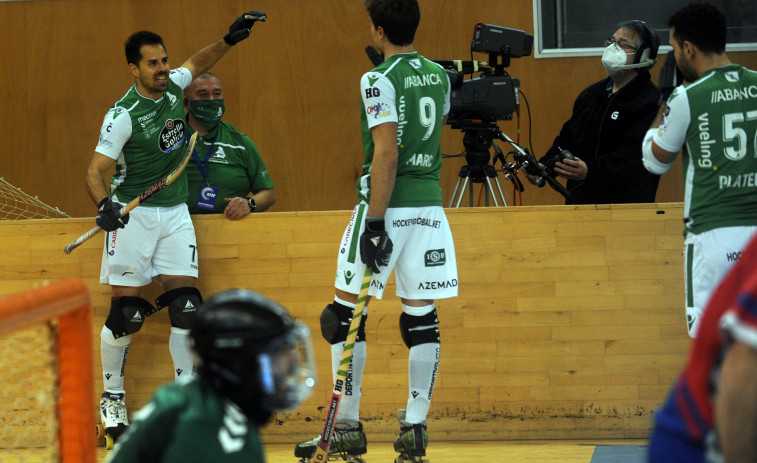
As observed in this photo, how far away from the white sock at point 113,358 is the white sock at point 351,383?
1.30 metres

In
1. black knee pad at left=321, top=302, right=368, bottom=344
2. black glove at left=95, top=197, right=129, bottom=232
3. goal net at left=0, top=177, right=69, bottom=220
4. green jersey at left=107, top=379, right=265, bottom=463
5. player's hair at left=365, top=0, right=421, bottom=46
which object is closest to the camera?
green jersey at left=107, top=379, right=265, bottom=463

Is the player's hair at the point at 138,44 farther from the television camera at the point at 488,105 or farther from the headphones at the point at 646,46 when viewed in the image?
the headphones at the point at 646,46

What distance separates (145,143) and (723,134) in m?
2.88

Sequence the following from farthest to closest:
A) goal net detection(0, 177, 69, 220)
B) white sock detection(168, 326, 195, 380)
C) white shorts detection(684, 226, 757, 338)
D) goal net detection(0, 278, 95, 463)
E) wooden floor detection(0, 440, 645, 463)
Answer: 1. goal net detection(0, 177, 69, 220)
2. white sock detection(168, 326, 195, 380)
3. wooden floor detection(0, 440, 645, 463)
4. white shorts detection(684, 226, 757, 338)
5. goal net detection(0, 278, 95, 463)

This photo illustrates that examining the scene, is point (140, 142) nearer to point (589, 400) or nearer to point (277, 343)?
point (589, 400)

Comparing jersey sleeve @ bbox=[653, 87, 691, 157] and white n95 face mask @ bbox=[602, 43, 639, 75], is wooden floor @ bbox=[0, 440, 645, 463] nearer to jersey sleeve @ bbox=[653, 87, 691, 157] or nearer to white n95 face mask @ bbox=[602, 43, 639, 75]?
jersey sleeve @ bbox=[653, 87, 691, 157]

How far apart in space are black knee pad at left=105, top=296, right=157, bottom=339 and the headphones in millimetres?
3020

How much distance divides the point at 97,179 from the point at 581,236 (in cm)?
251

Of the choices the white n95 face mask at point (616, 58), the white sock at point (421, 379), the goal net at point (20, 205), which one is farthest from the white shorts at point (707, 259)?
the goal net at point (20, 205)

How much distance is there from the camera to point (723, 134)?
3.70m

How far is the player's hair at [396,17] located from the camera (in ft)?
13.4

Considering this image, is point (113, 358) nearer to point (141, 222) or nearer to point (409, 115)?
point (141, 222)

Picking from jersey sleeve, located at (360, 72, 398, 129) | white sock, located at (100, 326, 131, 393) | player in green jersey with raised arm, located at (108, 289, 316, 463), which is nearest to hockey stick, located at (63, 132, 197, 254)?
white sock, located at (100, 326, 131, 393)

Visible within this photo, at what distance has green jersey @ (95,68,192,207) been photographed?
4.97m
